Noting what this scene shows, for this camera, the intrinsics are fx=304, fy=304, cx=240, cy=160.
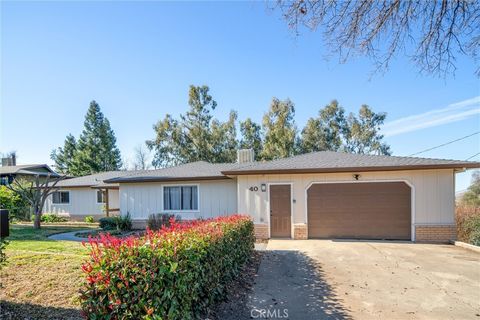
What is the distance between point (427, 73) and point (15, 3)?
724 centimetres

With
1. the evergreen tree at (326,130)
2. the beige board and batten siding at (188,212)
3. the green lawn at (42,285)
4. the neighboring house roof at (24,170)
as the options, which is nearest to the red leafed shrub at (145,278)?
the green lawn at (42,285)

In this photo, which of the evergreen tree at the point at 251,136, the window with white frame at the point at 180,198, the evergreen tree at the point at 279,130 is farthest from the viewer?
the evergreen tree at the point at 251,136

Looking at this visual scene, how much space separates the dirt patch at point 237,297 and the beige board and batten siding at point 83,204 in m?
17.3

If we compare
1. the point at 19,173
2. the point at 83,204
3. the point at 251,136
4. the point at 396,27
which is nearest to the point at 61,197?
the point at 83,204

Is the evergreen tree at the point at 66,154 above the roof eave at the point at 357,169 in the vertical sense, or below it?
above

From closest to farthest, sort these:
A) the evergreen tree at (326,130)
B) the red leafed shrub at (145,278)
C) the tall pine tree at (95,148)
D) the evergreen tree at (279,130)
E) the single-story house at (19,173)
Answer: the red leafed shrub at (145,278) → the single-story house at (19,173) → the evergreen tree at (279,130) → the evergreen tree at (326,130) → the tall pine tree at (95,148)

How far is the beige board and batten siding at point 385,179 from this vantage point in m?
11.0

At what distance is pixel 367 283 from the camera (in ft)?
20.6

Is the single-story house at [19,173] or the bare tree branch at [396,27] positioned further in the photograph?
the single-story house at [19,173]

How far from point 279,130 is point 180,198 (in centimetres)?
1622

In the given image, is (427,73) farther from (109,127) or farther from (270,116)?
(109,127)

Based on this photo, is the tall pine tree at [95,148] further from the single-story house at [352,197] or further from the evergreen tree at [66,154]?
the single-story house at [352,197]

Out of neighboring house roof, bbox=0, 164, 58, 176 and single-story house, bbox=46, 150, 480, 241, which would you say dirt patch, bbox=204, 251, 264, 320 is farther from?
neighboring house roof, bbox=0, 164, 58, 176

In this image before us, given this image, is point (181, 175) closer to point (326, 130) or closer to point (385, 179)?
point (385, 179)
